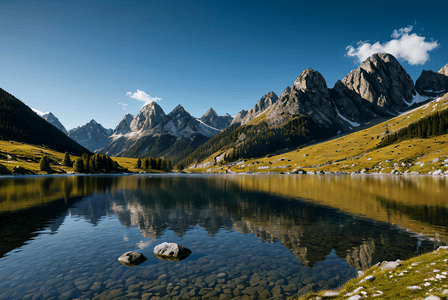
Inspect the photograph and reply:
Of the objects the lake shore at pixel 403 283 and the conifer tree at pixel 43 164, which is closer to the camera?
the lake shore at pixel 403 283

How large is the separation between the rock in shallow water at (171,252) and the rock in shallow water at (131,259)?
1.80 meters

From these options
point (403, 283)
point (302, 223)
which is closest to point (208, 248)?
point (302, 223)

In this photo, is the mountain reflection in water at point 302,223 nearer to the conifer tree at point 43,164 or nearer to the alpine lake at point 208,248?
the alpine lake at point 208,248

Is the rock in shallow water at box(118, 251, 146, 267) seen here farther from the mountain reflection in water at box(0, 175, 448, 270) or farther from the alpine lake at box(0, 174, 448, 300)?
the mountain reflection in water at box(0, 175, 448, 270)

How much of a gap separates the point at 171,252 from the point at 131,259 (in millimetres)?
3895

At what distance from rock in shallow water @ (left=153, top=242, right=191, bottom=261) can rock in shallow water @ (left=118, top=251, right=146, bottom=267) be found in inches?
71.0

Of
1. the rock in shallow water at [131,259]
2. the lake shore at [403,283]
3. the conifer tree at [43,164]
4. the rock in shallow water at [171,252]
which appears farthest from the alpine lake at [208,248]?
the conifer tree at [43,164]

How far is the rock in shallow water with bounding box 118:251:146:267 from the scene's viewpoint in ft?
69.7

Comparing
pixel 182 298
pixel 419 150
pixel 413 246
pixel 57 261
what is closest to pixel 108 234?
pixel 57 261

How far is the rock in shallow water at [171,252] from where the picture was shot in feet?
75.0

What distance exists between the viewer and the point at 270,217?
39.8 m

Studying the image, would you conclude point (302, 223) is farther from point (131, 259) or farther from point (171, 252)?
point (131, 259)

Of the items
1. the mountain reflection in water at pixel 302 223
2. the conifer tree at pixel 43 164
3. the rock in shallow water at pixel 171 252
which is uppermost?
the conifer tree at pixel 43 164

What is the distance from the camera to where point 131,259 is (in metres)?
21.5
